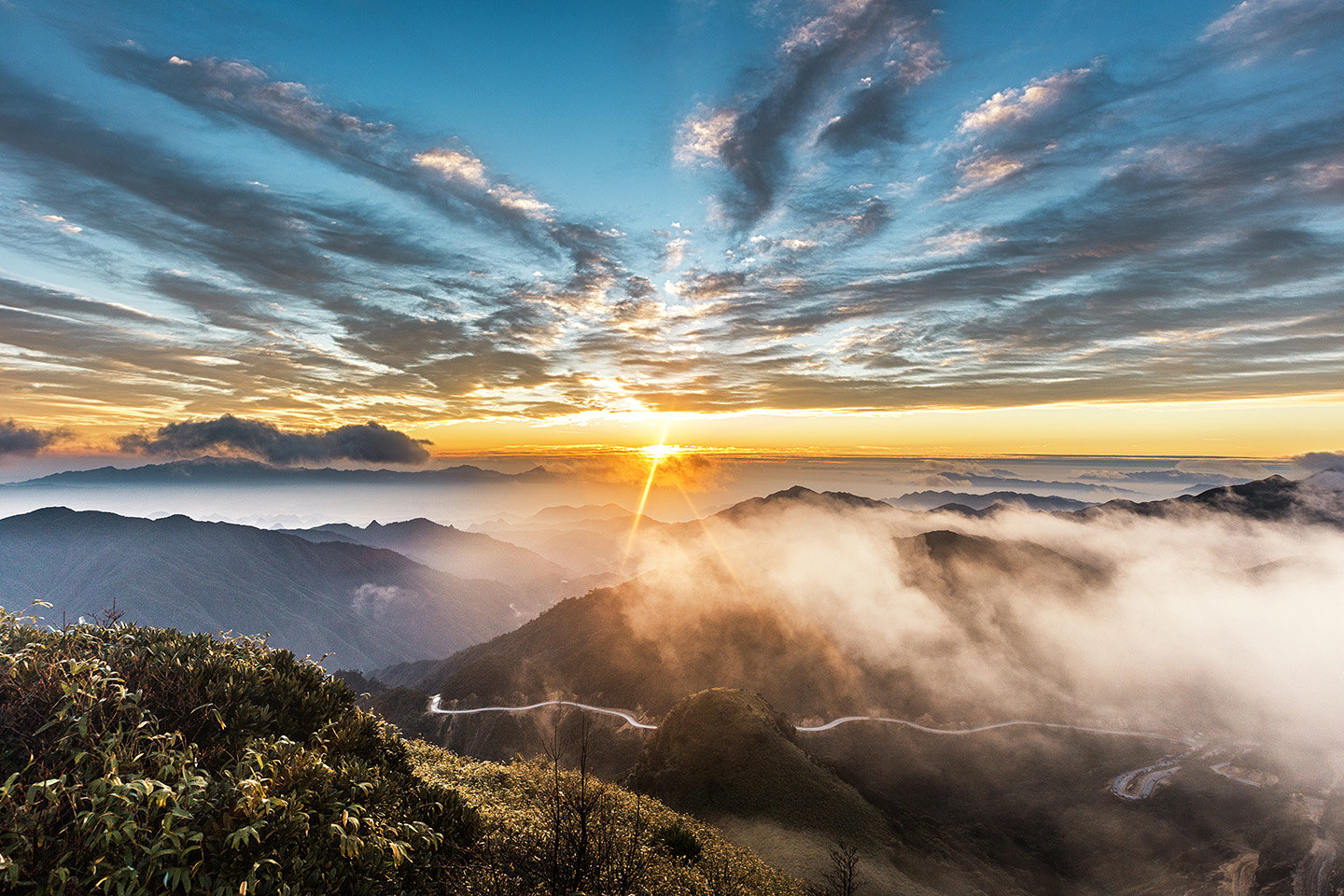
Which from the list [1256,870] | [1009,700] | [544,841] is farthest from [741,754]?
[1009,700]

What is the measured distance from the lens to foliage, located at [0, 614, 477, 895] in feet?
34.2

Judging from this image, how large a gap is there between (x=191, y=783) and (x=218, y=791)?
123cm

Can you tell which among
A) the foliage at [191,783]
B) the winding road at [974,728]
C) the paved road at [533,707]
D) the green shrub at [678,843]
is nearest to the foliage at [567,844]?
the green shrub at [678,843]

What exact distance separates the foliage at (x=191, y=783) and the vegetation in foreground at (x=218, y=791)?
0.05 metres

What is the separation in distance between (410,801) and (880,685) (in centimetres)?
20671

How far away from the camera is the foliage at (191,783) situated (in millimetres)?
10438

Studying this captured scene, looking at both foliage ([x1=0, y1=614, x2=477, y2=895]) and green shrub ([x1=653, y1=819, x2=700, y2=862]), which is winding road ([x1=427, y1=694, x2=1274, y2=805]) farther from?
foliage ([x1=0, y1=614, x2=477, y2=895])

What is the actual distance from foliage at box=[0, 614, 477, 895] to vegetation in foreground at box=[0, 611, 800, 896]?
2.0 inches

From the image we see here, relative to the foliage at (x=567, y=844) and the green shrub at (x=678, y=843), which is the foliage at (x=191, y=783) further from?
the green shrub at (x=678, y=843)

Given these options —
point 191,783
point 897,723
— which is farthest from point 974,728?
point 191,783

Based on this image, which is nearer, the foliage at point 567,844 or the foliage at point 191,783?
the foliage at point 191,783

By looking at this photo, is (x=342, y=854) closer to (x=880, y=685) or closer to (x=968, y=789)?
(x=968, y=789)

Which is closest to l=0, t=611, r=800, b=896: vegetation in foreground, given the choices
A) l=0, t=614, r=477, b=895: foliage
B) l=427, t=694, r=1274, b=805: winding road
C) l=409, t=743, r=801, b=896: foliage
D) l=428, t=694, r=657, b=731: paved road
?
l=0, t=614, r=477, b=895: foliage

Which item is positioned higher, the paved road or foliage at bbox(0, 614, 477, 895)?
foliage at bbox(0, 614, 477, 895)
